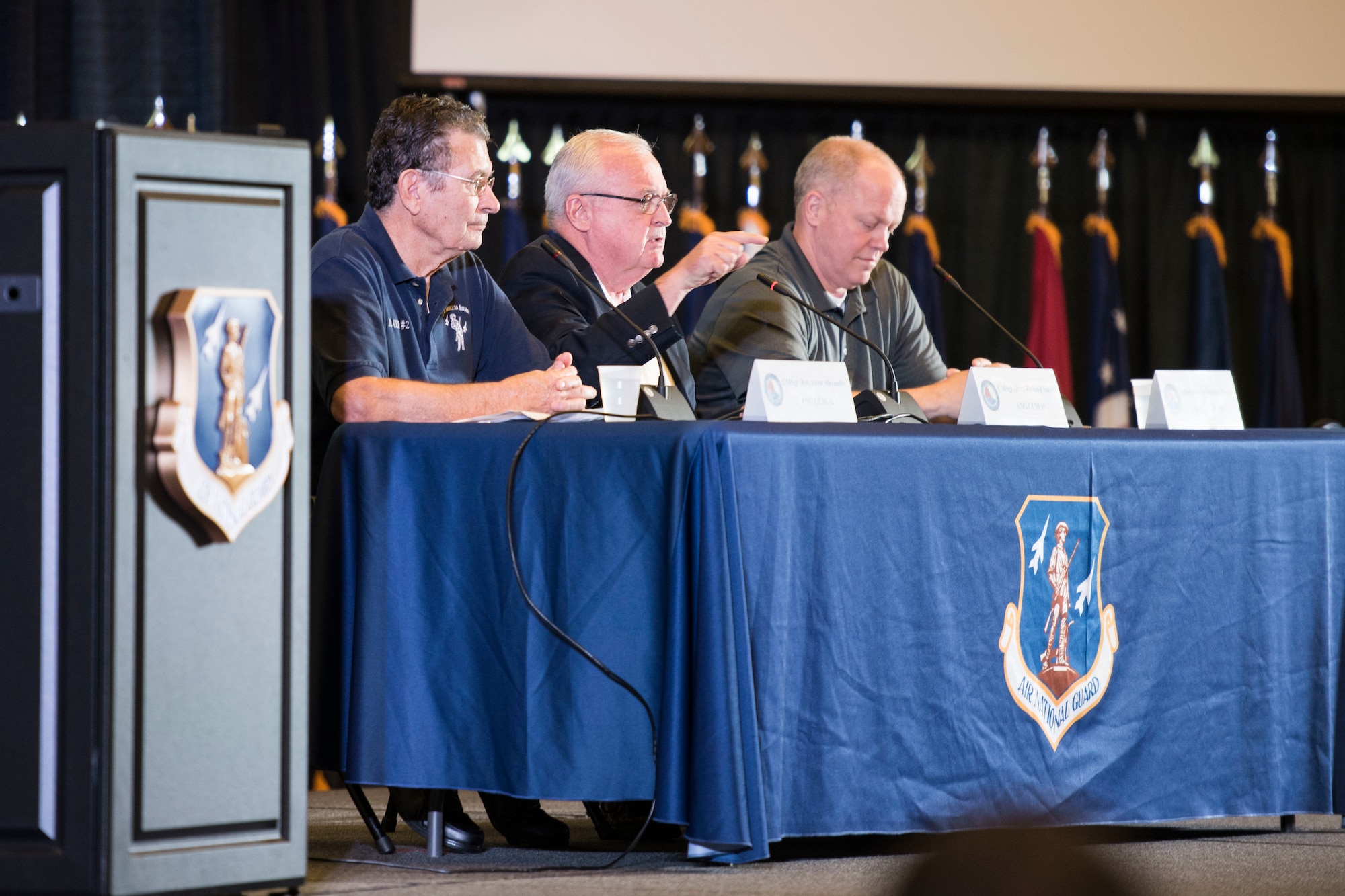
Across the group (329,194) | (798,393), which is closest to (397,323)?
(798,393)

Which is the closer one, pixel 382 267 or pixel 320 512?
pixel 320 512

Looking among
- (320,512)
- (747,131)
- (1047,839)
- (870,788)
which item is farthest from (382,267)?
(747,131)

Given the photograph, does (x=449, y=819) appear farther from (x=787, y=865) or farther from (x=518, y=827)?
(x=787, y=865)

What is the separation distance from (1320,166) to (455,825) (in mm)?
3695

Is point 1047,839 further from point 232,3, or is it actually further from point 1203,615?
point 232,3

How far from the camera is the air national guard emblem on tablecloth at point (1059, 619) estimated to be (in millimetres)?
1964

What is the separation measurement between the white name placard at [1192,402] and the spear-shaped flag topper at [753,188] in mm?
1943

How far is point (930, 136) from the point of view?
4.41 m

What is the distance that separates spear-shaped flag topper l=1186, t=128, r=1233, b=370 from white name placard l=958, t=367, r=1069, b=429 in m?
2.30

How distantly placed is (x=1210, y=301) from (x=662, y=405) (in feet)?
9.37

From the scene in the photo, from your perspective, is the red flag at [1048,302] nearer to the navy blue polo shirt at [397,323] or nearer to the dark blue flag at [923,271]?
the dark blue flag at [923,271]

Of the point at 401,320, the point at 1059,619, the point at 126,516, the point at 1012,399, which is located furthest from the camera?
the point at 401,320

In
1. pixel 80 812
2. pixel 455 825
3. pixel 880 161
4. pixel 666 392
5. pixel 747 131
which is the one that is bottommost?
pixel 455 825

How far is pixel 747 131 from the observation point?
4.37 meters
